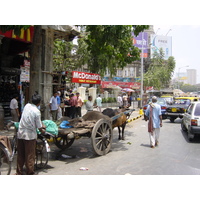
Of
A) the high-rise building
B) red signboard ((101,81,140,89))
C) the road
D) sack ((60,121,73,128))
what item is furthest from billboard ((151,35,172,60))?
the high-rise building

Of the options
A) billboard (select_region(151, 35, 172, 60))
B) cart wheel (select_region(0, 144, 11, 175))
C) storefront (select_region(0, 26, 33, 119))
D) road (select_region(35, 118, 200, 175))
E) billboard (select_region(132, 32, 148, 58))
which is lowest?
road (select_region(35, 118, 200, 175))

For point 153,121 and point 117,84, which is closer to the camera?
point 153,121

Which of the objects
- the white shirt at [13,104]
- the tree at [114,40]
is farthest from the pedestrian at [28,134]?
the white shirt at [13,104]

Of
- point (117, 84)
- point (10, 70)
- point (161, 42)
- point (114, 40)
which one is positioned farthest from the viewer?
point (161, 42)

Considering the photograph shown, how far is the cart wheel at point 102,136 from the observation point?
5529mm

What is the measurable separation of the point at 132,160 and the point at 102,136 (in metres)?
1.02

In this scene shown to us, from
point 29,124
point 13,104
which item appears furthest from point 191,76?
point 29,124

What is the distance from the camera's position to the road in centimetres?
467

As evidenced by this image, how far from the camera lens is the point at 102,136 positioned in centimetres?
577

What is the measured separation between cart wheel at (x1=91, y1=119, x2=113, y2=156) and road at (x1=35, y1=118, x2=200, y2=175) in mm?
221

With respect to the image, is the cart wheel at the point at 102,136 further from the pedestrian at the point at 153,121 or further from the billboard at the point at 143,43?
the billboard at the point at 143,43

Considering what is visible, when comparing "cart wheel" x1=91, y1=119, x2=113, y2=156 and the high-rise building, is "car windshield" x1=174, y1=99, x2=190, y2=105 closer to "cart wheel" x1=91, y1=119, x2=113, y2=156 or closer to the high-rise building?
"cart wheel" x1=91, y1=119, x2=113, y2=156

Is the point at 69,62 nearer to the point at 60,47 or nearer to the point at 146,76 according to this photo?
the point at 60,47

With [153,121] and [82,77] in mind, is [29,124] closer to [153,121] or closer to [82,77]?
[153,121]
